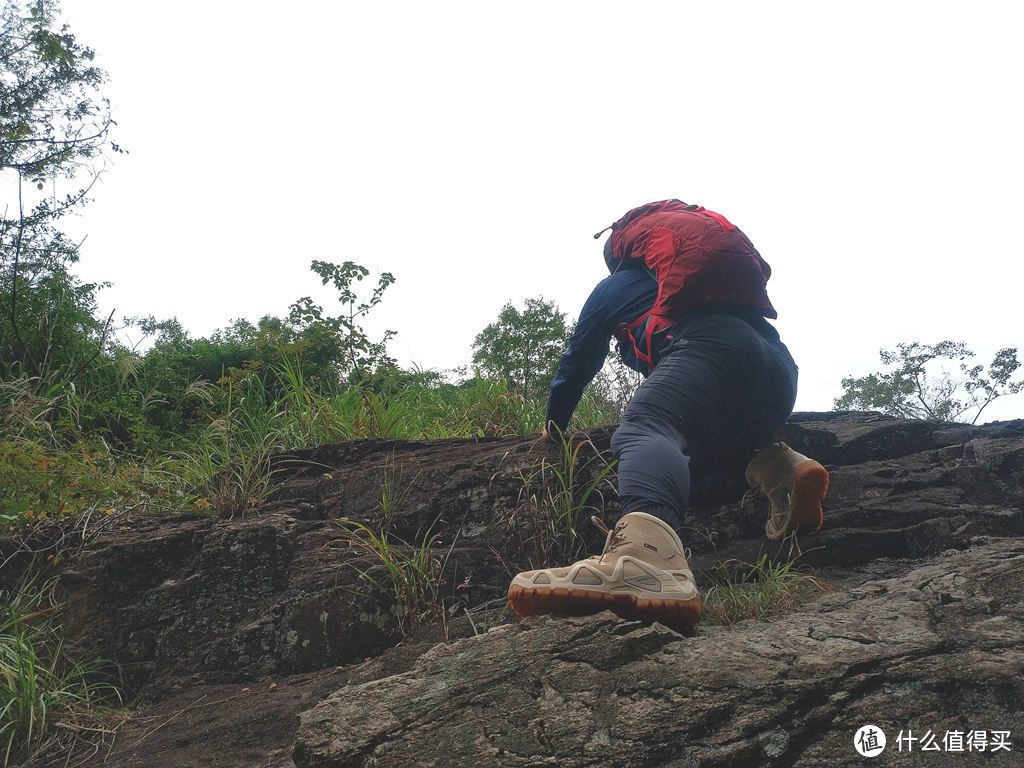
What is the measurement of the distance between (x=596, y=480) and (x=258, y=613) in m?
1.67

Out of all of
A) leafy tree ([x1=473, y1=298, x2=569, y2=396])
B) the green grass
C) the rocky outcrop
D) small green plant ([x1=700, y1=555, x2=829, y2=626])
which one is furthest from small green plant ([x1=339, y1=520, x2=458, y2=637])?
leafy tree ([x1=473, y1=298, x2=569, y2=396])

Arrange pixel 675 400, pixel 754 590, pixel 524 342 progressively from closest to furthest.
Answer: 1. pixel 675 400
2. pixel 754 590
3. pixel 524 342

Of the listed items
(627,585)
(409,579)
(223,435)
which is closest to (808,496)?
(627,585)

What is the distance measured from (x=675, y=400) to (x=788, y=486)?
893 millimetres

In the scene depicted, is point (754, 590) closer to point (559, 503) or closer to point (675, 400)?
point (675, 400)

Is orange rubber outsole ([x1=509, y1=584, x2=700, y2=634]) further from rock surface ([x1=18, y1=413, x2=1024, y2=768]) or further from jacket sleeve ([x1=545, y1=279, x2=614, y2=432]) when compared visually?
jacket sleeve ([x1=545, y1=279, x2=614, y2=432])

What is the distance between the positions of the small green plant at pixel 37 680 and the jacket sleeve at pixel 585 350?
2363 mm

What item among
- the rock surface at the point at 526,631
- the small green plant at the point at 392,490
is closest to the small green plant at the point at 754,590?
the rock surface at the point at 526,631

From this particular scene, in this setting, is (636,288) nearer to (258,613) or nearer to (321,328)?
(258,613)

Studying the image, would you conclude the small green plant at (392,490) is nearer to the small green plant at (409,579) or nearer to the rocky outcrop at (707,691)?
the small green plant at (409,579)

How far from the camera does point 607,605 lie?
232 cm

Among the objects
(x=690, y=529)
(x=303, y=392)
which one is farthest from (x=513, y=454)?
(x=303, y=392)

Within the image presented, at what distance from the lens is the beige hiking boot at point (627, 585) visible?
2.31m

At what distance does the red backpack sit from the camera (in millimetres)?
2854
